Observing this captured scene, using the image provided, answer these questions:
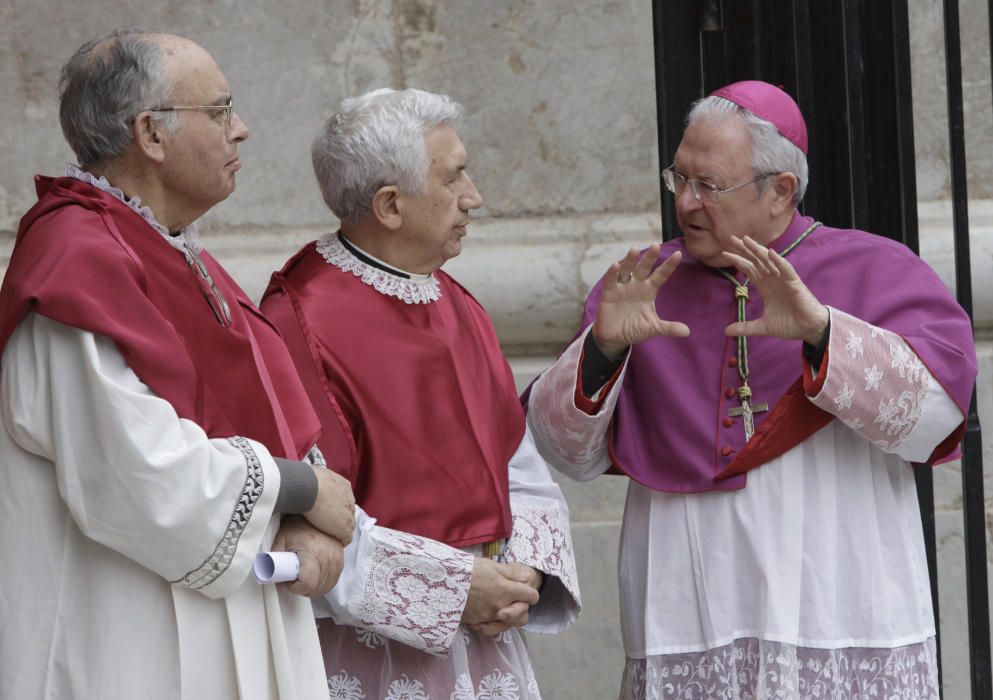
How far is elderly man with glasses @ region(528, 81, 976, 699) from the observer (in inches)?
137

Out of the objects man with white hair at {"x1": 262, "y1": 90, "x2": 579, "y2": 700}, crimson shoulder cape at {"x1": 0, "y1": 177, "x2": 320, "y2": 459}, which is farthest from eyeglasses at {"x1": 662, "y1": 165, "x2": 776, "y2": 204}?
crimson shoulder cape at {"x1": 0, "y1": 177, "x2": 320, "y2": 459}

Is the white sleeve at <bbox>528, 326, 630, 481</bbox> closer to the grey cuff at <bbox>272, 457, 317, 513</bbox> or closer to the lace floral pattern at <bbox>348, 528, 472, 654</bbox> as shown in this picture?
the lace floral pattern at <bbox>348, 528, 472, 654</bbox>

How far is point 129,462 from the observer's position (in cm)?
270

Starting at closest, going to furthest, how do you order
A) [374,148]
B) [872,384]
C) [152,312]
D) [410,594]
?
[152,312] < [410,594] < [872,384] < [374,148]

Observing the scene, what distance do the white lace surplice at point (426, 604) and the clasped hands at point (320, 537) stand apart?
0.95ft

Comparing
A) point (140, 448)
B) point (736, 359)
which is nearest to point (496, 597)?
point (736, 359)

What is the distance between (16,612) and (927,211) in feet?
11.4

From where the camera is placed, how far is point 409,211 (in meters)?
3.53

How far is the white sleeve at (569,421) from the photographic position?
3.67m

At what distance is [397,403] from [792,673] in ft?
3.29

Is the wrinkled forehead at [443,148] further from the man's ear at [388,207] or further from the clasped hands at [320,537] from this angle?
the clasped hands at [320,537]

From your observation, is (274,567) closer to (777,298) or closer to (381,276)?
(381,276)

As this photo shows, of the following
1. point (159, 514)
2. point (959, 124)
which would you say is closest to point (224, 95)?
point (159, 514)

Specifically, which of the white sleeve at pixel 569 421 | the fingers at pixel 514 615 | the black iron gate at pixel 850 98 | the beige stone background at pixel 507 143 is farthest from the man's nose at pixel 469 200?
the beige stone background at pixel 507 143
